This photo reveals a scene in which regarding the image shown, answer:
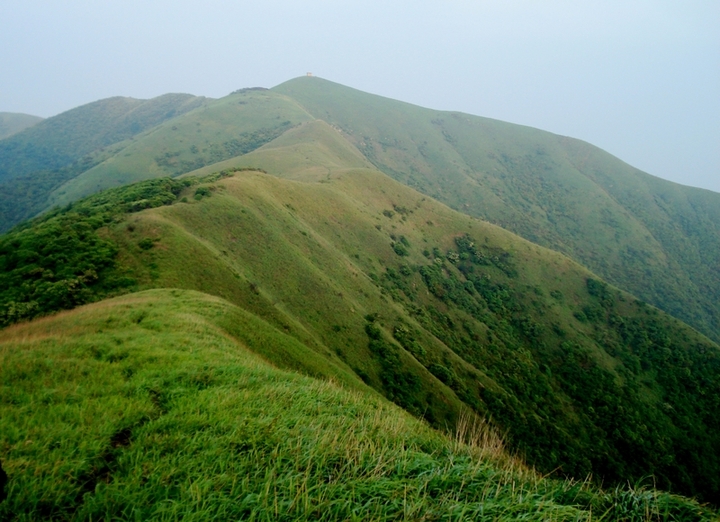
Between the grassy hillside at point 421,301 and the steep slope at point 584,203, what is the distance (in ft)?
216

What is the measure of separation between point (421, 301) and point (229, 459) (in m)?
51.2

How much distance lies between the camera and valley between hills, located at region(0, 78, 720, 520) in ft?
17.5

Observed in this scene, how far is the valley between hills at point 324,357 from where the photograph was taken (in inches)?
210

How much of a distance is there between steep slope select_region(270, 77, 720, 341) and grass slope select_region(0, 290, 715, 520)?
454 feet

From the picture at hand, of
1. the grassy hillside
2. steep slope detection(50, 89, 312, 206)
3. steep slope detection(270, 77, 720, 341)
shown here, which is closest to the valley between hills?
the grassy hillside

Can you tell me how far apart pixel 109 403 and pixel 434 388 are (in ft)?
99.8

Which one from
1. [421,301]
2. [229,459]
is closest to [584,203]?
[421,301]

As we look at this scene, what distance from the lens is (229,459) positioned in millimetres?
5785

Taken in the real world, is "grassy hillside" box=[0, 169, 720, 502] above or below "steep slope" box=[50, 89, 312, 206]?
below

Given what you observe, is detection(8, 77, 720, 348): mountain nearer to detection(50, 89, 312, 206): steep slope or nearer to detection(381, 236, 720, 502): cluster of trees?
detection(50, 89, 312, 206): steep slope

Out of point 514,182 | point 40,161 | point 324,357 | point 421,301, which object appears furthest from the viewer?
point 514,182

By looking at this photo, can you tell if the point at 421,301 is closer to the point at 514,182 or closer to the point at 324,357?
the point at 324,357

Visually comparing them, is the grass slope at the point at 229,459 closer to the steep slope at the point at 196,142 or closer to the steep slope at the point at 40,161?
the steep slope at the point at 196,142

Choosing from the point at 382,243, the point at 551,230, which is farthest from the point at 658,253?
the point at 382,243
